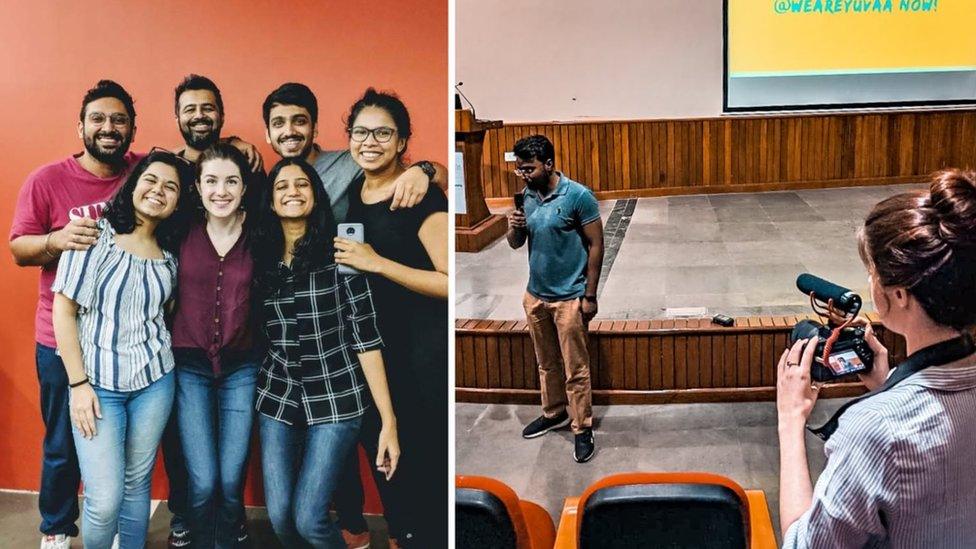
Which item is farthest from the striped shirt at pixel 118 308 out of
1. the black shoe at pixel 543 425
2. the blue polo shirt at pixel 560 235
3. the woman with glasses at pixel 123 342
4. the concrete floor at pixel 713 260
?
the concrete floor at pixel 713 260

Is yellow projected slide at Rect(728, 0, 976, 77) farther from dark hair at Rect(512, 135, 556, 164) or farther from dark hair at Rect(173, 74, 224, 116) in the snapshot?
dark hair at Rect(173, 74, 224, 116)

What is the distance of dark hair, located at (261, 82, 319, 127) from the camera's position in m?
1.27

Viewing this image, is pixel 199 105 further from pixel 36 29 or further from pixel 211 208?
pixel 36 29

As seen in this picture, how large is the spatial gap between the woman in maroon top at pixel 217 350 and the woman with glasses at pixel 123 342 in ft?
0.10

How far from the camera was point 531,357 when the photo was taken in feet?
9.66

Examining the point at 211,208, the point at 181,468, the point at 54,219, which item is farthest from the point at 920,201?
the point at 54,219

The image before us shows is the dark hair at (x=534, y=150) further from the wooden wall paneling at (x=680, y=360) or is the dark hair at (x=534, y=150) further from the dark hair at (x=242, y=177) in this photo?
the dark hair at (x=242, y=177)

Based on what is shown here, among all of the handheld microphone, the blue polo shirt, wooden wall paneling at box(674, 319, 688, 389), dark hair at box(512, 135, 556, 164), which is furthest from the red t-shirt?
wooden wall paneling at box(674, 319, 688, 389)

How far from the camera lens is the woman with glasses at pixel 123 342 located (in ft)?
4.24

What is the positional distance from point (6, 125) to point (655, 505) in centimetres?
126

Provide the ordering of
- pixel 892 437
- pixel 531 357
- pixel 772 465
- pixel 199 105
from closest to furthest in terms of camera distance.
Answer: pixel 892 437 → pixel 199 105 → pixel 772 465 → pixel 531 357

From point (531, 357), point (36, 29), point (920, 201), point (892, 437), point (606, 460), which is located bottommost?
point (606, 460)

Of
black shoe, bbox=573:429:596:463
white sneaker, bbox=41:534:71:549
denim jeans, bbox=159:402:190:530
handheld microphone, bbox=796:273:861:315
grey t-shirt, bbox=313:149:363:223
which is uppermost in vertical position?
grey t-shirt, bbox=313:149:363:223

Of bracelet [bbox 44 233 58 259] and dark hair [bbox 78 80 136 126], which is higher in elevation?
dark hair [bbox 78 80 136 126]
